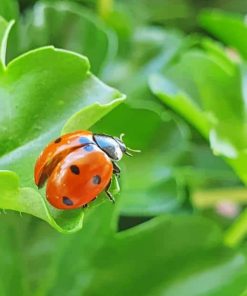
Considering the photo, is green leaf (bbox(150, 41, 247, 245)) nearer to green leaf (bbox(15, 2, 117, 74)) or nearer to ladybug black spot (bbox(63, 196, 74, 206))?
green leaf (bbox(15, 2, 117, 74))

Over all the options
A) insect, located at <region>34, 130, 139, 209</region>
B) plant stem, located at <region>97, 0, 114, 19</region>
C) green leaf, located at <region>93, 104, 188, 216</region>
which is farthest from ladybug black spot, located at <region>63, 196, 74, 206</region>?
plant stem, located at <region>97, 0, 114, 19</region>

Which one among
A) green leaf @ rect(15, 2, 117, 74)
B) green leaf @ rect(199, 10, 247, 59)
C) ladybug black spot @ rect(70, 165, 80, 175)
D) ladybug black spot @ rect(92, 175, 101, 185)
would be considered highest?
ladybug black spot @ rect(70, 165, 80, 175)

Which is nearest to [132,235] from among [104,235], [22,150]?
[104,235]

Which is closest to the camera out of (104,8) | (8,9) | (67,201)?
(67,201)

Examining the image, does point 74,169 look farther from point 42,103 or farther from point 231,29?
point 231,29

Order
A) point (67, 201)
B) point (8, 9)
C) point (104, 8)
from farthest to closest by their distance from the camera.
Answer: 1. point (104, 8)
2. point (8, 9)
3. point (67, 201)

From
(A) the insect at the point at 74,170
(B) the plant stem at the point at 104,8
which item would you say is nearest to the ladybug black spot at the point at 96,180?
(A) the insect at the point at 74,170

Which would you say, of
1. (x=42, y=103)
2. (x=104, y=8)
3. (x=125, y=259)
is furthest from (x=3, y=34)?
(x=104, y=8)

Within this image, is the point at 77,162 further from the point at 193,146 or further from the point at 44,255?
the point at 193,146
